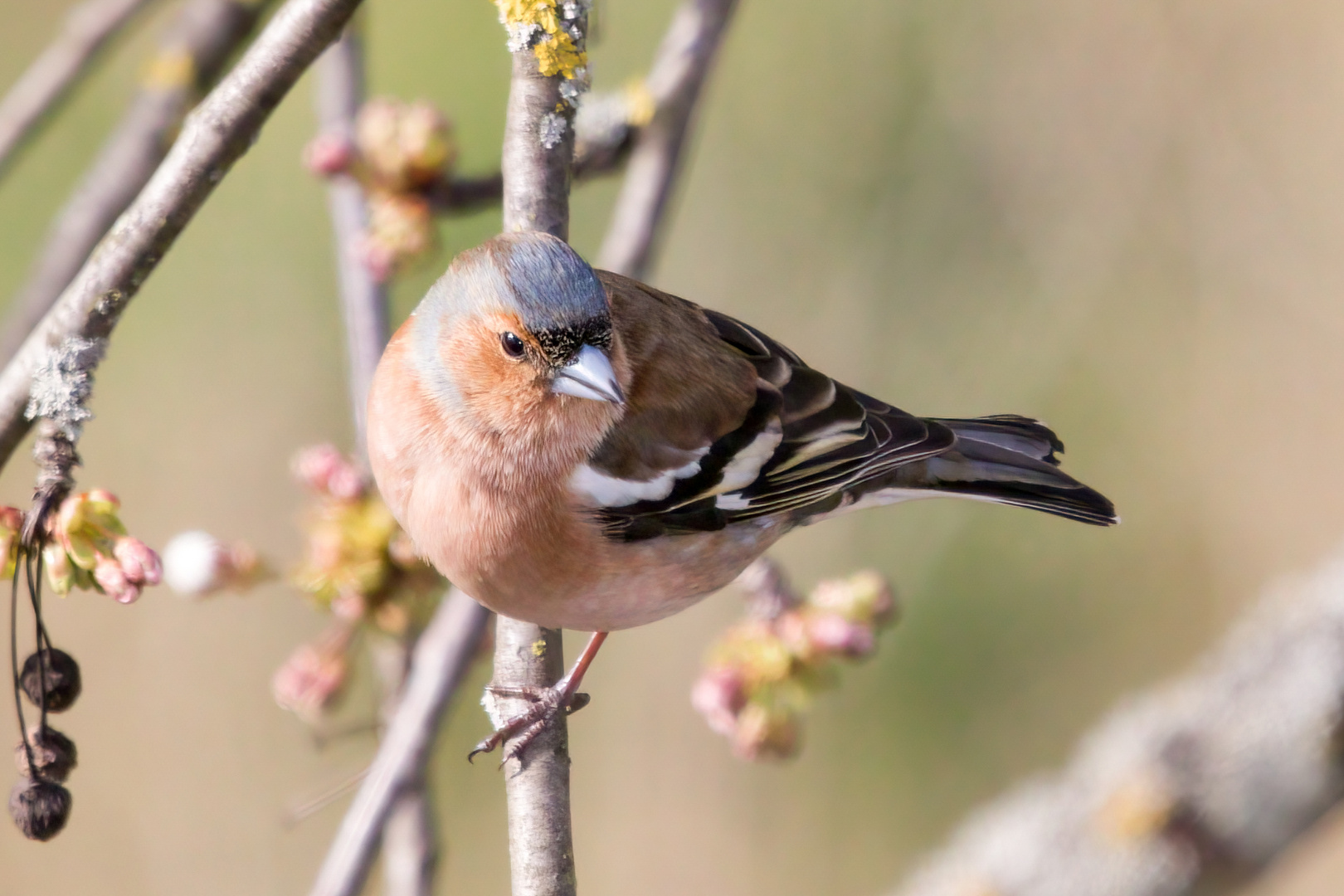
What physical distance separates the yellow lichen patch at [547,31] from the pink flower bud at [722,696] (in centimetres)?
141

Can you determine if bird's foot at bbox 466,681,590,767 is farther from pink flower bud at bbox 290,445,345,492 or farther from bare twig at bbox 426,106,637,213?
bare twig at bbox 426,106,637,213

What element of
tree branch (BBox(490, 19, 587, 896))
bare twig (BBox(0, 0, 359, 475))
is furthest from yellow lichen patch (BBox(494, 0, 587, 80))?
bare twig (BBox(0, 0, 359, 475))

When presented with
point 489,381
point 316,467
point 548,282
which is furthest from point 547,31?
point 316,467

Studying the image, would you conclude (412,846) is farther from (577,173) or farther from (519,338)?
(577,173)

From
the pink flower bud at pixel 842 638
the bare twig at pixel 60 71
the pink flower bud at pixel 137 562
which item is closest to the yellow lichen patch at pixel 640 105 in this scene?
the bare twig at pixel 60 71

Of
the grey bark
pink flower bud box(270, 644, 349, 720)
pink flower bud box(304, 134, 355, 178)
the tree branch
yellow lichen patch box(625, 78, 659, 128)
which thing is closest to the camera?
the tree branch

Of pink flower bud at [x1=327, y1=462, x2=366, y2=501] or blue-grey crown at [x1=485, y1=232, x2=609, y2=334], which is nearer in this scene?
blue-grey crown at [x1=485, y1=232, x2=609, y2=334]

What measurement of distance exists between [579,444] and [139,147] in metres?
1.39

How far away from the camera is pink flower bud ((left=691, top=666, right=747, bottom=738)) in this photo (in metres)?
2.66

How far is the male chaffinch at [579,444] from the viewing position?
226cm

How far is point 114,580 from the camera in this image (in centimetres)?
A: 176

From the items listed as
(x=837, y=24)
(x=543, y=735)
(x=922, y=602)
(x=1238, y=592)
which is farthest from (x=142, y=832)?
(x=1238, y=592)

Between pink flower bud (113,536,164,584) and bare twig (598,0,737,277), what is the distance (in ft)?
4.58

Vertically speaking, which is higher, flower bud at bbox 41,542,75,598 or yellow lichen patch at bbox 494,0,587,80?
yellow lichen patch at bbox 494,0,587,80
